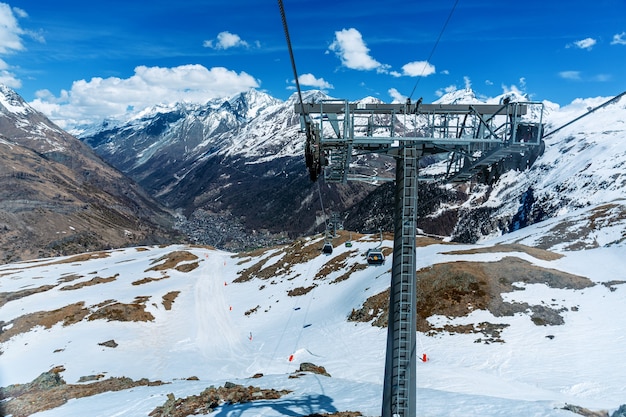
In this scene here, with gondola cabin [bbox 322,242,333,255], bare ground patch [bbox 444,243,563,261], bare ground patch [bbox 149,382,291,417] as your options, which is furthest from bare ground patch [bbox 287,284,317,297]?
bare ground patch [bbox 149,382,291,417]

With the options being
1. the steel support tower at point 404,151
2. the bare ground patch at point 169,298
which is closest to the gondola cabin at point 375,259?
the bare ground patch at point 169,298

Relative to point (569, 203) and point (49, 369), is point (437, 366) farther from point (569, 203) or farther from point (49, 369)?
point (569, 203)

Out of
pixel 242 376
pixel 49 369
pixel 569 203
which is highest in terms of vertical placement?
pixel 569 203

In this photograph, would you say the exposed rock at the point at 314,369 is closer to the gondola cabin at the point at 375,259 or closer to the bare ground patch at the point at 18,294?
the gondola cabin at the point at 375,259

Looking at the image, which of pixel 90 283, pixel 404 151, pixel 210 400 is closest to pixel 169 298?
pixel 90 283

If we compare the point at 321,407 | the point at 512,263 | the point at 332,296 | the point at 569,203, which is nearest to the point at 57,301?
the point at 332,296

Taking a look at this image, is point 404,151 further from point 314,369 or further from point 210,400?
point 314,369
